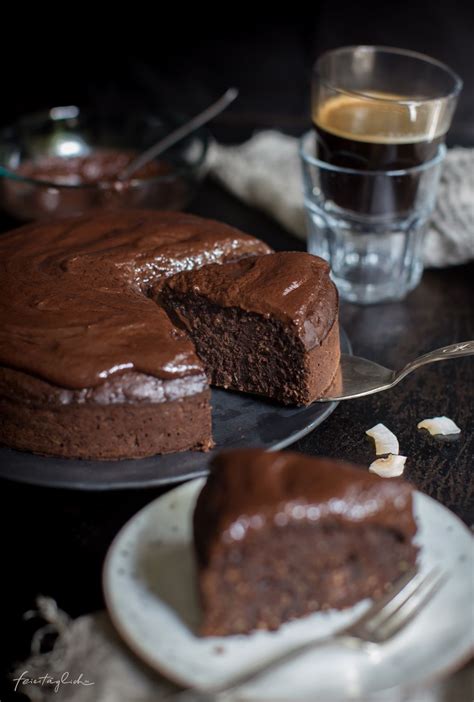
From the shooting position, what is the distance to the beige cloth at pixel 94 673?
182 cm

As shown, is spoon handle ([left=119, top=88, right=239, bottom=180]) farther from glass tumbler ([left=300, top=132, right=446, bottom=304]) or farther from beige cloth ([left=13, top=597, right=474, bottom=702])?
beige cloth ([left=13, top=597, right=474, bottom=702])

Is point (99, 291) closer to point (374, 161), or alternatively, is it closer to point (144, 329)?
point (144, 329)

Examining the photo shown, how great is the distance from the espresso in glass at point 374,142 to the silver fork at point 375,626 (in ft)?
5.53


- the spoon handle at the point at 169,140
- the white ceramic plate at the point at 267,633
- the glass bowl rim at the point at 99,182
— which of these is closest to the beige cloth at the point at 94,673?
the white ceramic plate at the point at 267,633

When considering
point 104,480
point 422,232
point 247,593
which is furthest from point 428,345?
point 247,593

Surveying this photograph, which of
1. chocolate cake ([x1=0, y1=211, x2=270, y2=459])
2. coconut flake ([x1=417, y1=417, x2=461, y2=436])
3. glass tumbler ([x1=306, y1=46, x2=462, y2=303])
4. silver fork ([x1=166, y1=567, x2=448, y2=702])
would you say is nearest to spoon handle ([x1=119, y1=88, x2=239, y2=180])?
glass tumbler ([x1=306, y1=46, x2=462, y2=303])

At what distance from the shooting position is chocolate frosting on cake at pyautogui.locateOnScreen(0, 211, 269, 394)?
2.39 meters

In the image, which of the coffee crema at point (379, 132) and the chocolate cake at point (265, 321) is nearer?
the chocolate cake at point (265, 321)

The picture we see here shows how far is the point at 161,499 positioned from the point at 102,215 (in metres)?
1.35

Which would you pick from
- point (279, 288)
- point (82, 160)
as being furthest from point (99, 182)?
point (279, 288)

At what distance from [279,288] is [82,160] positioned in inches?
64.5

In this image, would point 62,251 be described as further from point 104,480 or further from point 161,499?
point 161,499

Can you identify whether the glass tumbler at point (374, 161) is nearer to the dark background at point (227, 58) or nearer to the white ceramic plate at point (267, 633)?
the dark background at point (227, 58)

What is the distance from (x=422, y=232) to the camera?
350cm
